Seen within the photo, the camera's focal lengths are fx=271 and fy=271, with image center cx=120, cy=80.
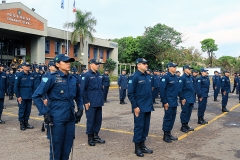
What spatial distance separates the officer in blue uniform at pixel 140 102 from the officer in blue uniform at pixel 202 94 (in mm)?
4124

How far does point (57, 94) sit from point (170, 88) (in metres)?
3.71

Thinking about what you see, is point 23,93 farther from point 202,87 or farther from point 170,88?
point 202,87

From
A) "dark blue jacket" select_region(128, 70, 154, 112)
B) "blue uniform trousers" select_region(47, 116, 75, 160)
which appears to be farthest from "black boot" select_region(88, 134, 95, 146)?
"blue uniform trousers" select_region(47, 116, 75, 160)

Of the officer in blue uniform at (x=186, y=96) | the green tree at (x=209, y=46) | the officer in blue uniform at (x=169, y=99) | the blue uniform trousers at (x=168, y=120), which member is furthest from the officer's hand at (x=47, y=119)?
the green tree at (x=209, y=46)

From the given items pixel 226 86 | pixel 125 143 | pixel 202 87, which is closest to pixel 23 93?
pixel 125 143

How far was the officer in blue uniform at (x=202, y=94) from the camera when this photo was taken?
9688 millimetres

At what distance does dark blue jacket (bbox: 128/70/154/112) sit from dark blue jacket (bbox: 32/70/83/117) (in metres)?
1.83

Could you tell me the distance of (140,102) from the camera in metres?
6.14

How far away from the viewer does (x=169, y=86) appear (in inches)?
288

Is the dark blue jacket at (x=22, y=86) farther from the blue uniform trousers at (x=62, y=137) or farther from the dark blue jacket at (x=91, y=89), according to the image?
the blue uniform trousers at (x=62, y=137)

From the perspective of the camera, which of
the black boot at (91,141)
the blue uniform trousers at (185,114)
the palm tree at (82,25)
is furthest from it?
the palm tree at (82,25)

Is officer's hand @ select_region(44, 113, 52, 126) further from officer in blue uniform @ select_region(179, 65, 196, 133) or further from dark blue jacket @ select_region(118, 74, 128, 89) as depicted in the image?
dark blue jacket @ select_region(118, 74, 128, 89)

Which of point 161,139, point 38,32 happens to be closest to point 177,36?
point 38,32

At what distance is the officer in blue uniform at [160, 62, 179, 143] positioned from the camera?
7117mm
